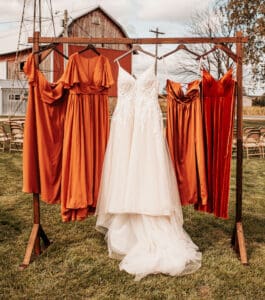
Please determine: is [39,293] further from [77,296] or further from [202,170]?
[202,170]

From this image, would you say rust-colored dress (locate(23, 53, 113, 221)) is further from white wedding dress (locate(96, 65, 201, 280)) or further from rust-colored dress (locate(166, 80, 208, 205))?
rust-colored dress (locate(166, 80, 208, 205))

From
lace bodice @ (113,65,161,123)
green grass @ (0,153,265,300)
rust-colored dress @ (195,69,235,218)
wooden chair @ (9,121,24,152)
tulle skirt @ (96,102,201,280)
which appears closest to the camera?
green grass @ (0,153,265,300)

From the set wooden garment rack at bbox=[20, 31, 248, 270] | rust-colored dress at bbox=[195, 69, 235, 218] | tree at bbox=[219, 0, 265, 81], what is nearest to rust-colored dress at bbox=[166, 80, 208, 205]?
rust-colored dress at bbox=[195, 69, 235, 218]

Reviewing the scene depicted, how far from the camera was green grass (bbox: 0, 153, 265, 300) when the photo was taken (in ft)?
12.7

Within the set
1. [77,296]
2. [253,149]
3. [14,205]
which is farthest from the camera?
[253,149]

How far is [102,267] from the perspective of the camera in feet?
14.3

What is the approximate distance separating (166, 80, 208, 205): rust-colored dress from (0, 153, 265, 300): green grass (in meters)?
0.78

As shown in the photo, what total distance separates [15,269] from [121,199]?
128cm

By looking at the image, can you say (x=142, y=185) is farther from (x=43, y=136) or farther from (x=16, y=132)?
(x=16, y=132)

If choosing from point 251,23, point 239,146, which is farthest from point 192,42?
point 251,23

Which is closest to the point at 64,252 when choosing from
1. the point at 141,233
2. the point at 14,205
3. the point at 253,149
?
the point at 141,233

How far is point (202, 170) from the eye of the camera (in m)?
4.56

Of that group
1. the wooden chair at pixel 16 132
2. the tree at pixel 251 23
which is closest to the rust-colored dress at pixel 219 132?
the wooden chair at pixel 16 132

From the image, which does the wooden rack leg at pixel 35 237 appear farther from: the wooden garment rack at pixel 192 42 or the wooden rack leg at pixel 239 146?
the wooden rack leg at pixel 239 146
